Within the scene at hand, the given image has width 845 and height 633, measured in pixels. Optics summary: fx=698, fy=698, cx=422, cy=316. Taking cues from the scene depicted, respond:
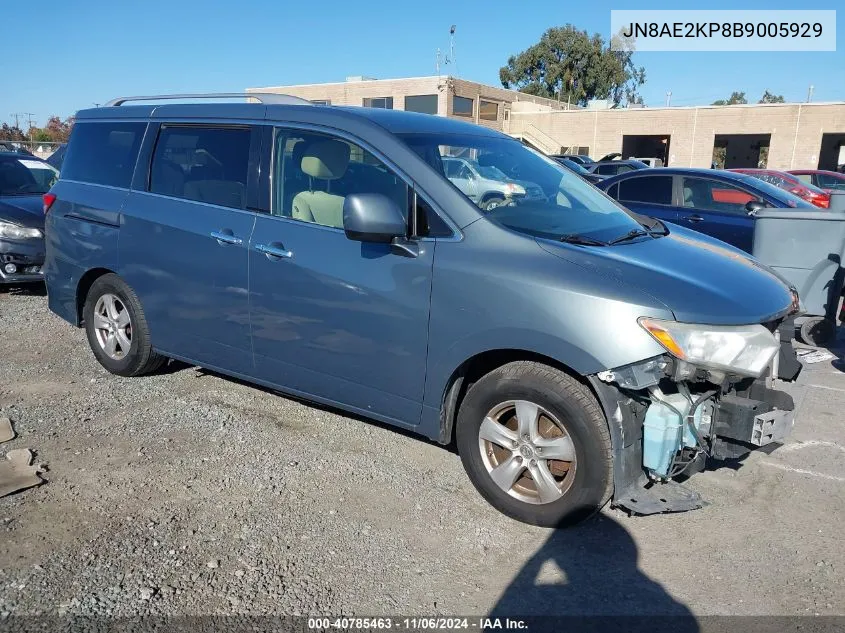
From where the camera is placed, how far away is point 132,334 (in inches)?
200

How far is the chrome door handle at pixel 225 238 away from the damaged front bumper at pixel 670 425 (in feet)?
7.57

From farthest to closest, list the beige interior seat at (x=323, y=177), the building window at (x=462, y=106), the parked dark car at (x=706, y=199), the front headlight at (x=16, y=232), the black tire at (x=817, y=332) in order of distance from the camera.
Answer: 1. the building window at (x=462, y=106)
2. the parked dark car at (x=706, y=199)
3. the front headlight at (x=16, y=232)
4. the black tire at (x=817, y=332)
5. the beige interior seat at (x=323, y=177)

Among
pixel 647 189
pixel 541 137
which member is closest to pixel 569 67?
pixel 541 137

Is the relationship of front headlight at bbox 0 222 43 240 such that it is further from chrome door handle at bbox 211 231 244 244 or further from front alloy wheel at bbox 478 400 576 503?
front alloy wheel at bbox 478 400 576 503

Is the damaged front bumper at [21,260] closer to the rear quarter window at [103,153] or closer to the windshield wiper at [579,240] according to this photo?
the rear quarter window at [103,153]

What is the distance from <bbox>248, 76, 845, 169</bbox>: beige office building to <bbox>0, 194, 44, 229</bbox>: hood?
3584 centimetres

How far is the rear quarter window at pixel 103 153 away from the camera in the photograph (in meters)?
5.04

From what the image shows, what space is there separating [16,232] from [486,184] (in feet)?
→ 21.7

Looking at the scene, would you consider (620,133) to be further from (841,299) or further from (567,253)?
(567,253)

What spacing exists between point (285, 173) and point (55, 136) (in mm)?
60072

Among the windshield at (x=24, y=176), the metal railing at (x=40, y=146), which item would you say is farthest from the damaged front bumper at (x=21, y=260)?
the metal railing at (x=40, y=146)

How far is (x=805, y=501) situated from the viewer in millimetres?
3756

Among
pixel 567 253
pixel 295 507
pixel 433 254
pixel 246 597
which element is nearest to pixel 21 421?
pixel 295 507

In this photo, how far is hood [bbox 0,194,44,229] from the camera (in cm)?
819
